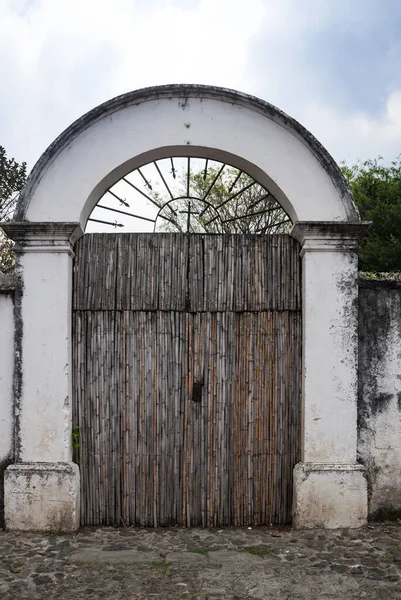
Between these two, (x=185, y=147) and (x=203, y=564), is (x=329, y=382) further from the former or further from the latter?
(x=185, y=147)

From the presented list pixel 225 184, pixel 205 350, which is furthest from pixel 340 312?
pixel 225 184

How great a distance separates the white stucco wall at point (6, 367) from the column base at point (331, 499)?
111 inches

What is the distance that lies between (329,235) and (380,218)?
596 inches

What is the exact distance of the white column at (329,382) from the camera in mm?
5332

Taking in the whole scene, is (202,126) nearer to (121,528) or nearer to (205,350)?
(205,350)

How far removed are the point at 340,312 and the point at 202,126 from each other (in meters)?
2.29

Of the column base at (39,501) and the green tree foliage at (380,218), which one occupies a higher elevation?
the green tree foliage at (380,218)

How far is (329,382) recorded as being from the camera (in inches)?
215

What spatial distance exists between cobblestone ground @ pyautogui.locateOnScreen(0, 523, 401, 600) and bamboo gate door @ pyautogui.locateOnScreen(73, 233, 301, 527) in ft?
0.98

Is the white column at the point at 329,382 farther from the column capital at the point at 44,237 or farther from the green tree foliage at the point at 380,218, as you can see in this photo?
the green tree foliage at the point at 380,218

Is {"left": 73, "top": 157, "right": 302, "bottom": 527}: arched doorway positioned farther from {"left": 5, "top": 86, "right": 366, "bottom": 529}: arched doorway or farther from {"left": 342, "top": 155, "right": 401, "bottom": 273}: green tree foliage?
{"left": 342, "top": 155, "right": 401, "bottom": 273}: green tree foliage

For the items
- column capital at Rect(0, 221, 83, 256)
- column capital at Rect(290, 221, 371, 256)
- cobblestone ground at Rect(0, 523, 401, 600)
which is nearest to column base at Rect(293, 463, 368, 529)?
cobblestone ground at Rect(0, 523, 401, 600)

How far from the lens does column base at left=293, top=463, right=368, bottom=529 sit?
210 inches

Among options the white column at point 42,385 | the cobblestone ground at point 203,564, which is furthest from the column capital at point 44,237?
the cobblestone ground at point 203,564
